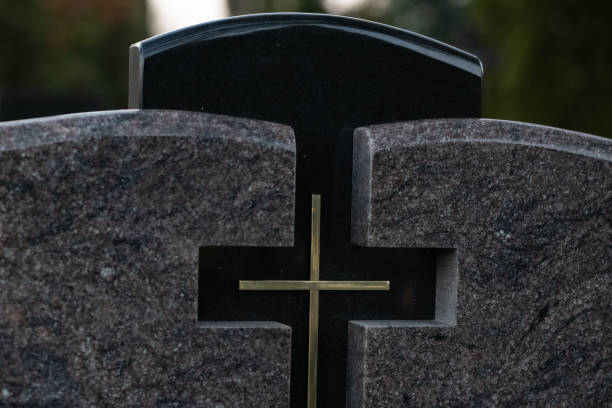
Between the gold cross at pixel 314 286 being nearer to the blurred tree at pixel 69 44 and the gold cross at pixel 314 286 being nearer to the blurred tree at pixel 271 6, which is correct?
the blurred tree at pixel 69 44

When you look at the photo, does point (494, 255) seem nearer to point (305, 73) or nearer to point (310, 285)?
point (310, 285)

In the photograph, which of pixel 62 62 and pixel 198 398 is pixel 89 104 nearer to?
pixel 198 398

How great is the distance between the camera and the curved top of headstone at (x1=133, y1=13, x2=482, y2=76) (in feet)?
10.6

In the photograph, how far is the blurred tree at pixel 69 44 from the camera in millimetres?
26078

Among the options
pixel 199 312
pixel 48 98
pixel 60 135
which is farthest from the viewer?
pixel 48 98

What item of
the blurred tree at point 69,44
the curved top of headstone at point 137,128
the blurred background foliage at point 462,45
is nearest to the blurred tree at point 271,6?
the blurred background foliage at point 462,45

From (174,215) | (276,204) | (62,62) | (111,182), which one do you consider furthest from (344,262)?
(62,62)

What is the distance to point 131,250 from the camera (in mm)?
2977

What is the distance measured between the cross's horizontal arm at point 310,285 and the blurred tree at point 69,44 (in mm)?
18956

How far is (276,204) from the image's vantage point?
3119 millimetres

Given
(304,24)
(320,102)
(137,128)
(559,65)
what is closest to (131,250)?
(137,128)

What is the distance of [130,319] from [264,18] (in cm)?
122

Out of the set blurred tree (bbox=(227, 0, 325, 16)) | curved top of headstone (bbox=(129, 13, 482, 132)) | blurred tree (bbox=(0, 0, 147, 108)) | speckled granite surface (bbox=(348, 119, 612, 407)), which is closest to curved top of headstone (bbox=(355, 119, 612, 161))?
speckled granite surface (bbox=(348, 119, 612, 407))

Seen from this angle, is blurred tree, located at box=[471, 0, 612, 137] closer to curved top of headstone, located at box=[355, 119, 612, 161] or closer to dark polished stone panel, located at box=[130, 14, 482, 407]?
curved top of headstone, located at box=[355, 119, 612, 161]
